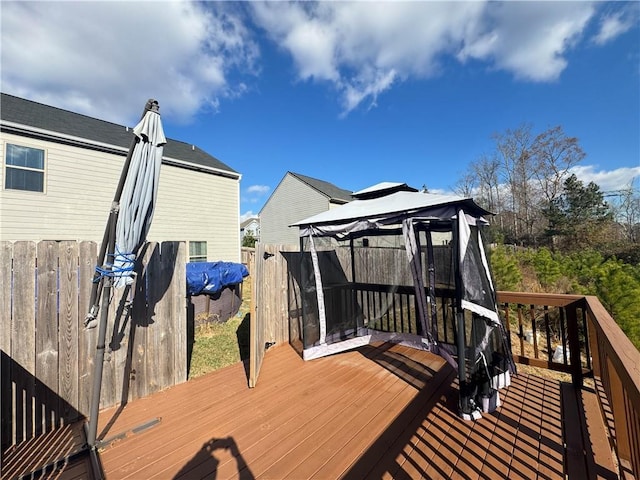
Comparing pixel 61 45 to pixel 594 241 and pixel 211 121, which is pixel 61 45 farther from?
pixel 594 241

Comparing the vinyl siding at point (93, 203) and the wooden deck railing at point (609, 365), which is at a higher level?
the vinyl siding at point (93, 203)

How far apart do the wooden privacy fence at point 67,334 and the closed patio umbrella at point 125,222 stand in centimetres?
45

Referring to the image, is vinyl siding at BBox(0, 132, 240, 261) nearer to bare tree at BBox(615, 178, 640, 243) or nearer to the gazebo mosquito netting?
the gazebo mosquito netting

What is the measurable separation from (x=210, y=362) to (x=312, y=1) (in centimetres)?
655

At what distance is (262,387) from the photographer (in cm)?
306

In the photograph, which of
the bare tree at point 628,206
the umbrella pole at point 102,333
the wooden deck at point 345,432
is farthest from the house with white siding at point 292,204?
the bare tree at point 628,206

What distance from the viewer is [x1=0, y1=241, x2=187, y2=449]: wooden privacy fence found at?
2061 mm

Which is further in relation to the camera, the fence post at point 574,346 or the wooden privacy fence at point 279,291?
the wooden privacy fence at point 279,291

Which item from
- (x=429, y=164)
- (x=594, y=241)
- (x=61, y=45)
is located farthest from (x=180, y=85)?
(x=594, y=241)

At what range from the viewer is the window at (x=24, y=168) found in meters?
6.73

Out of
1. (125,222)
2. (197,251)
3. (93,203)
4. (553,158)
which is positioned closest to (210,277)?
(125,222)

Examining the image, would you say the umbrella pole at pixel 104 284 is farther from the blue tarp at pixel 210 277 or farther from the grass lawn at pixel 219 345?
the blue tarp at pixel 210 277

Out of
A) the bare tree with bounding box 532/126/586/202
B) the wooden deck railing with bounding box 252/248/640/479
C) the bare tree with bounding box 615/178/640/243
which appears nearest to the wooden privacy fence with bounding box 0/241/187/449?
the wooden deck railing with bounding box 252/248/640/479

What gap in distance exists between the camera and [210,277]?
5.77 m
